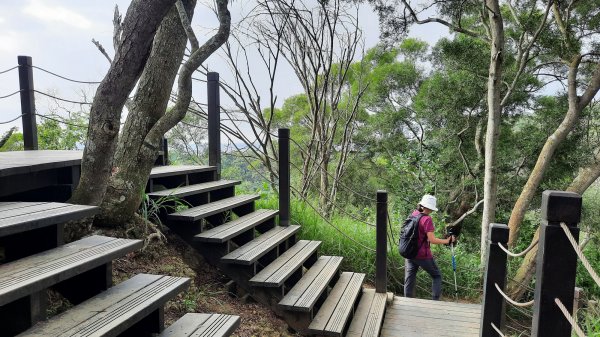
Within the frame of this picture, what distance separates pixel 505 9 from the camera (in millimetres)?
10836

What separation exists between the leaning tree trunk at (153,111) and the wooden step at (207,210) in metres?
0.32

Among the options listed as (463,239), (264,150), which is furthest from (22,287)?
(463,239)

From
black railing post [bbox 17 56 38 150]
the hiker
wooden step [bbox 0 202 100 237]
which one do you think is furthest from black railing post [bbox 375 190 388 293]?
black railing post [bbox 17 56 38 150]

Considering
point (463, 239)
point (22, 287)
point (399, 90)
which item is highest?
point (399, 90)

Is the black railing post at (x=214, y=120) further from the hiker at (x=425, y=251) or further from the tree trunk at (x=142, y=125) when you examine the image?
the hiker at (x=425, y=251)

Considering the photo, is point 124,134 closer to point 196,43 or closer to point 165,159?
point 196,43

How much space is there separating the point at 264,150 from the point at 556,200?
5.76 metres

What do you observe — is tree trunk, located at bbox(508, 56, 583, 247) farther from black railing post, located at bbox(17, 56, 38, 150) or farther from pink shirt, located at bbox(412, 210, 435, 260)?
black railing post, located at bbox(17, 56, 38, 150)

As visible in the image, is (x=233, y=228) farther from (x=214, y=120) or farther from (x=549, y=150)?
(x=549, y=150)

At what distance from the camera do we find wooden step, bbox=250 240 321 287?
280 cm

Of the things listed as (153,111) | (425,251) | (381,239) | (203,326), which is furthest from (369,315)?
(153,111)

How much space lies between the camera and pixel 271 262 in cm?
Answer: 327

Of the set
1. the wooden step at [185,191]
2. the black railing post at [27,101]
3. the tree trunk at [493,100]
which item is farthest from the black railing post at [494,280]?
the tree trunk at [493,100]

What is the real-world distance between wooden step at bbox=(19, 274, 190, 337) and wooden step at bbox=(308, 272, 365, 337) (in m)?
1.12
